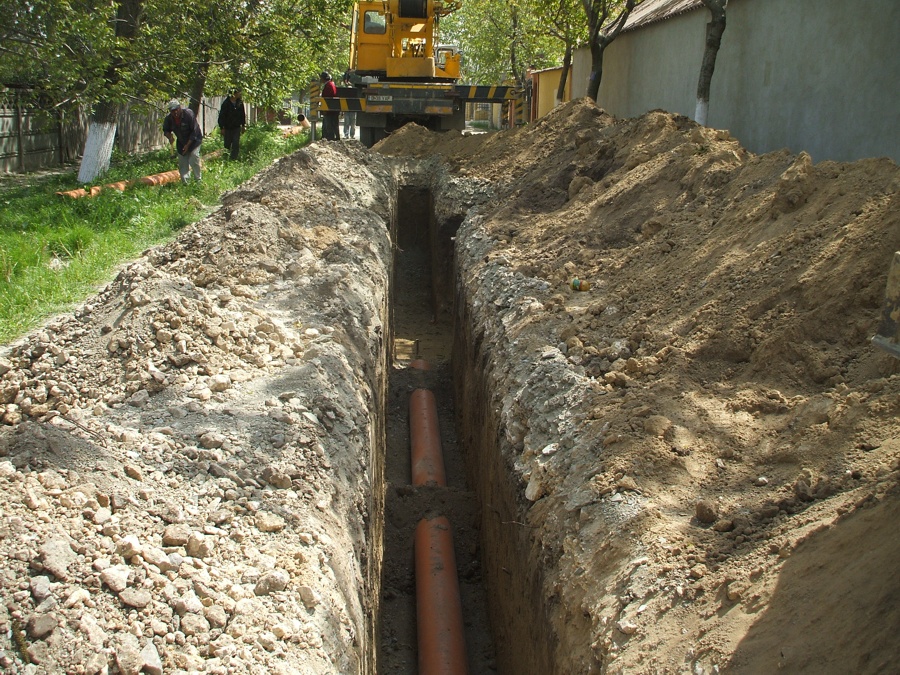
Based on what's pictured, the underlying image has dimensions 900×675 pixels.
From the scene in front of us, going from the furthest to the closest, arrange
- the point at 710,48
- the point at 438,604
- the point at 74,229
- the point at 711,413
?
the point at 710,48 → the point at 74,229 → the point at 438,604 → the point at 711,413

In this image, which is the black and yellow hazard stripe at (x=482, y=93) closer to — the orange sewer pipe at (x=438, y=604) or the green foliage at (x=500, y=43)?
the green foliage at (x=500, y=43)

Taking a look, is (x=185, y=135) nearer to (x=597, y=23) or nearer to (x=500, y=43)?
(x=597, y=23)

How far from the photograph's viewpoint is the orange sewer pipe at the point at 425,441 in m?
6.76

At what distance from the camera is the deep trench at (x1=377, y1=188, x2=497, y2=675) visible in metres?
5.30

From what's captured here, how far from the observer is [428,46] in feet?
54.6

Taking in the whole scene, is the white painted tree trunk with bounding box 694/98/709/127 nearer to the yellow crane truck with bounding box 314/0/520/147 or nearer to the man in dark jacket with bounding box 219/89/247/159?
the yellow crane truck with bounding box 314/0/520/147

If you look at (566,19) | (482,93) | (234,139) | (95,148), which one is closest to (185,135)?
(95,148)

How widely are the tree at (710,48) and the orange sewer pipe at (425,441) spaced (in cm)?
635

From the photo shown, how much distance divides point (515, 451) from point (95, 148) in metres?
11.0

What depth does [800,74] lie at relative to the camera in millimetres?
10781

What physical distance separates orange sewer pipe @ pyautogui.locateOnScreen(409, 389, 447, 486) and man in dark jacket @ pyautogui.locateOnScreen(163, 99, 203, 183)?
22.0ft

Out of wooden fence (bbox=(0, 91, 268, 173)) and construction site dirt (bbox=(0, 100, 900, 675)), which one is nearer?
construction site dirt (bbox=(0, 100, 900, 675))

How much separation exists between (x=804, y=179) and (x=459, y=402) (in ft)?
11.8

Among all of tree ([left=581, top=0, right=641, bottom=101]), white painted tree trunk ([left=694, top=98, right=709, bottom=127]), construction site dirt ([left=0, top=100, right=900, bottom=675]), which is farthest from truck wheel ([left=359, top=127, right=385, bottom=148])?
construction site dirt ([left=0, top=100, right=900, bottom=675])
